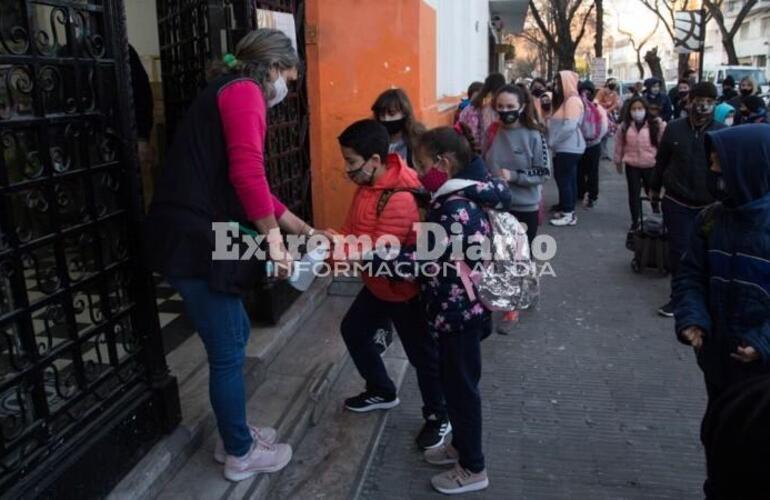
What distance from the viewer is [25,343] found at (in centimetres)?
229

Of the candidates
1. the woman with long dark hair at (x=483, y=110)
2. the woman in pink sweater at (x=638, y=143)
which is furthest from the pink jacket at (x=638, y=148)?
the woman with long dark hair at (x=483, y=110)

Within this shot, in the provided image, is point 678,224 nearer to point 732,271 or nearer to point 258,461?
point 732,271

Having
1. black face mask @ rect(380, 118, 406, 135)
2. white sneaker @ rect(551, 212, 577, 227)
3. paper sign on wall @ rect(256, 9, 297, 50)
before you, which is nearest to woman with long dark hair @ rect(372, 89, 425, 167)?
black face mask @ rect(380, 118, 406, 135)

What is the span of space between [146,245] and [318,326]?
2294 millimetres

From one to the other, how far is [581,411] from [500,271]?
138 cm

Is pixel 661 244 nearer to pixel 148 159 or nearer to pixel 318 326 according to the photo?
pixel 318 326

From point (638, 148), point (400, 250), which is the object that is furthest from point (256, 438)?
point (638, 148)

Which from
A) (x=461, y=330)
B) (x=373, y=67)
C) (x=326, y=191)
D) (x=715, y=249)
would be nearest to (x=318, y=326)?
(x=326, y=191)

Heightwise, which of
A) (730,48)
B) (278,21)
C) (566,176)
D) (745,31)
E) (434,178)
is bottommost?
(566,176)

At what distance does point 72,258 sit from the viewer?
267 cm

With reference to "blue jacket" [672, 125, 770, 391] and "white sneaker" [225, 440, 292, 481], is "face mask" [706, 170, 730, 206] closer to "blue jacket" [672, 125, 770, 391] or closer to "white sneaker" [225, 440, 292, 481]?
"blue jacket" [672, 125, 770, 391]

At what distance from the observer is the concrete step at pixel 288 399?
2.92 m

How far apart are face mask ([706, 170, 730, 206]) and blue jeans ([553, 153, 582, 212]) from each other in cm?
616

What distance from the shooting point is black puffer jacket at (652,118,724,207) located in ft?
16.8
